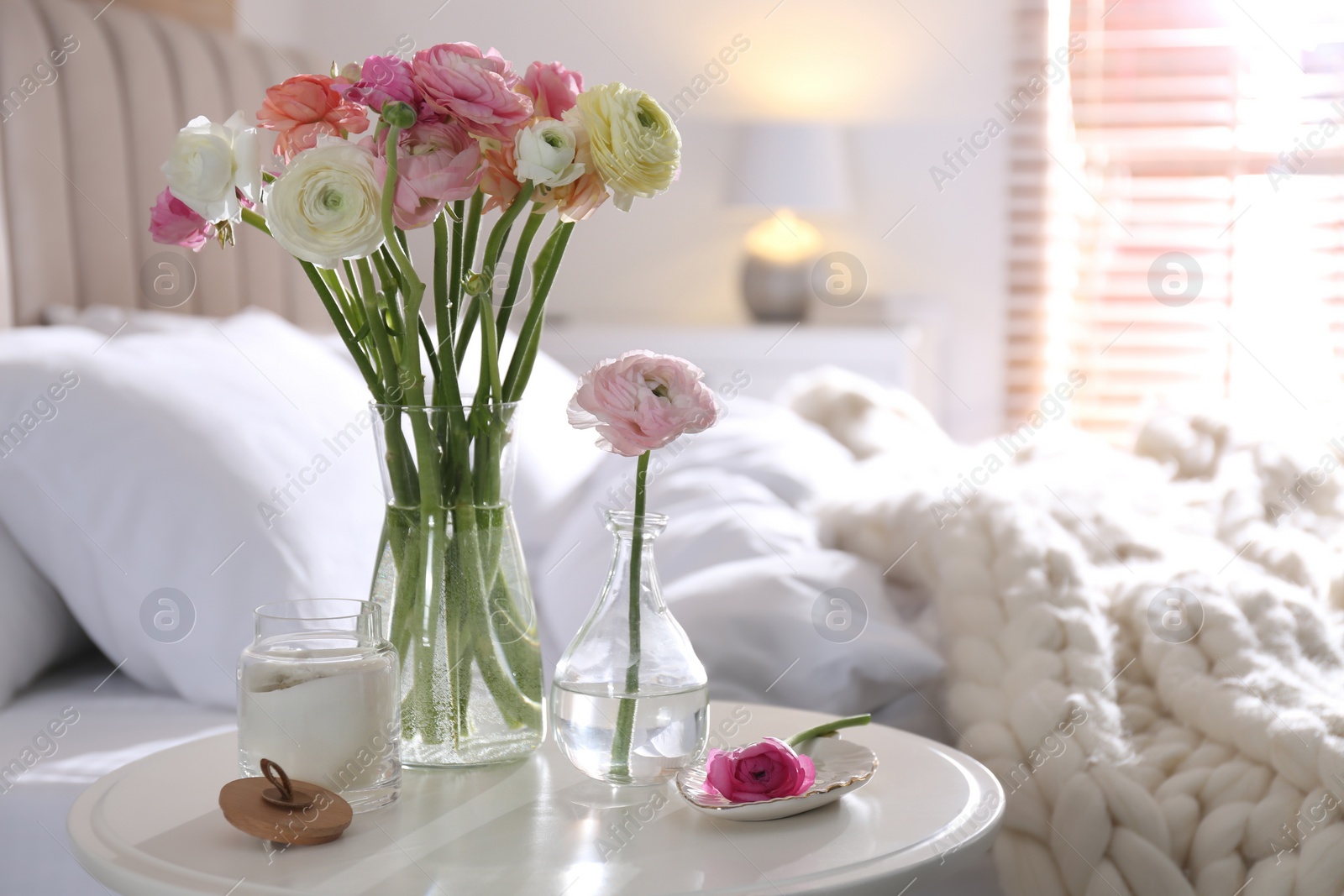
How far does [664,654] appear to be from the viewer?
0.77 m

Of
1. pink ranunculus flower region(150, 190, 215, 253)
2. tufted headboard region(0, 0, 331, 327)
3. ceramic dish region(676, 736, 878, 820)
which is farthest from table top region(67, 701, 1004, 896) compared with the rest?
tufted headboard region(0, 0, 331, 327)

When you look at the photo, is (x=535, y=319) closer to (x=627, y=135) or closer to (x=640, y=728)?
(x=627, y=135)

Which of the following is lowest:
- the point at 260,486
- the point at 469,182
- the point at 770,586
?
the point at 770,586

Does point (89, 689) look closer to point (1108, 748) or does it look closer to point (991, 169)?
point (1108, 748)

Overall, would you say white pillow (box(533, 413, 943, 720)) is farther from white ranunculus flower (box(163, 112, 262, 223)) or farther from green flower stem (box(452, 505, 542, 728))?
white ranunculus flower (box(163, 112, 262, 223))

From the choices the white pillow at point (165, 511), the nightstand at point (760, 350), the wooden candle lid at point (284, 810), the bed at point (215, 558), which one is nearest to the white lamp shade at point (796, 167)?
the nightstand at point (760, 350)

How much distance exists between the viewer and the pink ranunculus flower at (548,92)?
2.49 feet

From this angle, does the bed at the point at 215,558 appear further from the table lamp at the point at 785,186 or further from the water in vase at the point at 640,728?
the table lamp at the point at 785,186

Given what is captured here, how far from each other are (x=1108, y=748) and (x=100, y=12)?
70.3 inches

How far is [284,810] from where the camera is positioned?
2.27 feet

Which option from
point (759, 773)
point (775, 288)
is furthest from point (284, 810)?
point (775, 288)

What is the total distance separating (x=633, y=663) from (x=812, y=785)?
134 millimetres

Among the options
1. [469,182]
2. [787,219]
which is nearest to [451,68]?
[469,182]

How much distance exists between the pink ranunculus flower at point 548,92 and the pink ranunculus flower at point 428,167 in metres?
0.06
